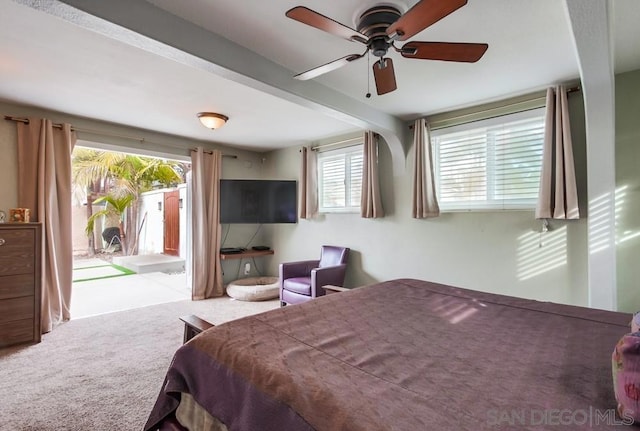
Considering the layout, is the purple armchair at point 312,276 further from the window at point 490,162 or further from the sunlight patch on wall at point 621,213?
the sunlight patch on wall at point 621,213

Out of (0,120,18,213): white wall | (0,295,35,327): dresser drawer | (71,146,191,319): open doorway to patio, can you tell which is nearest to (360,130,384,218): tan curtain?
(71,146,191,319): open doorway to patio

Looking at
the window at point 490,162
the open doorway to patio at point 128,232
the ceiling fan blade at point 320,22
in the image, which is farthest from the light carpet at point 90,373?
the window at point 490,162

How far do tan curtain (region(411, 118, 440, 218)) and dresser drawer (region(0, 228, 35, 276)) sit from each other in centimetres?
383

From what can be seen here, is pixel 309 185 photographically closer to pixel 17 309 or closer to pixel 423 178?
pixel 423 178

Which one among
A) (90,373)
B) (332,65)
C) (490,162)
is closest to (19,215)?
(90,373)

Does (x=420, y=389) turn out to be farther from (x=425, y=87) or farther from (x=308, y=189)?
(x=308, y=189)

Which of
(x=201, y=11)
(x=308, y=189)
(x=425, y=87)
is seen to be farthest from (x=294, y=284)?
(x=201, y=11)

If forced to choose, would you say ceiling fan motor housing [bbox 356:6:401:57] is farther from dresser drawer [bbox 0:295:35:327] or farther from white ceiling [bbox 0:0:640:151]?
dresser drawer [bbox 0:295:35:327]

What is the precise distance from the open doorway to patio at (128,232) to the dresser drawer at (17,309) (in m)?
0.90

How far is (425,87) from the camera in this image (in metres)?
2.88

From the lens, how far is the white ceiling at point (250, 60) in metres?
1.78

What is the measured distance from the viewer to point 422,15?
4.69ft

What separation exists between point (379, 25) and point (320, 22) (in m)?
0.43

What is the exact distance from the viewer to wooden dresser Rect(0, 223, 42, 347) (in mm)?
2918
